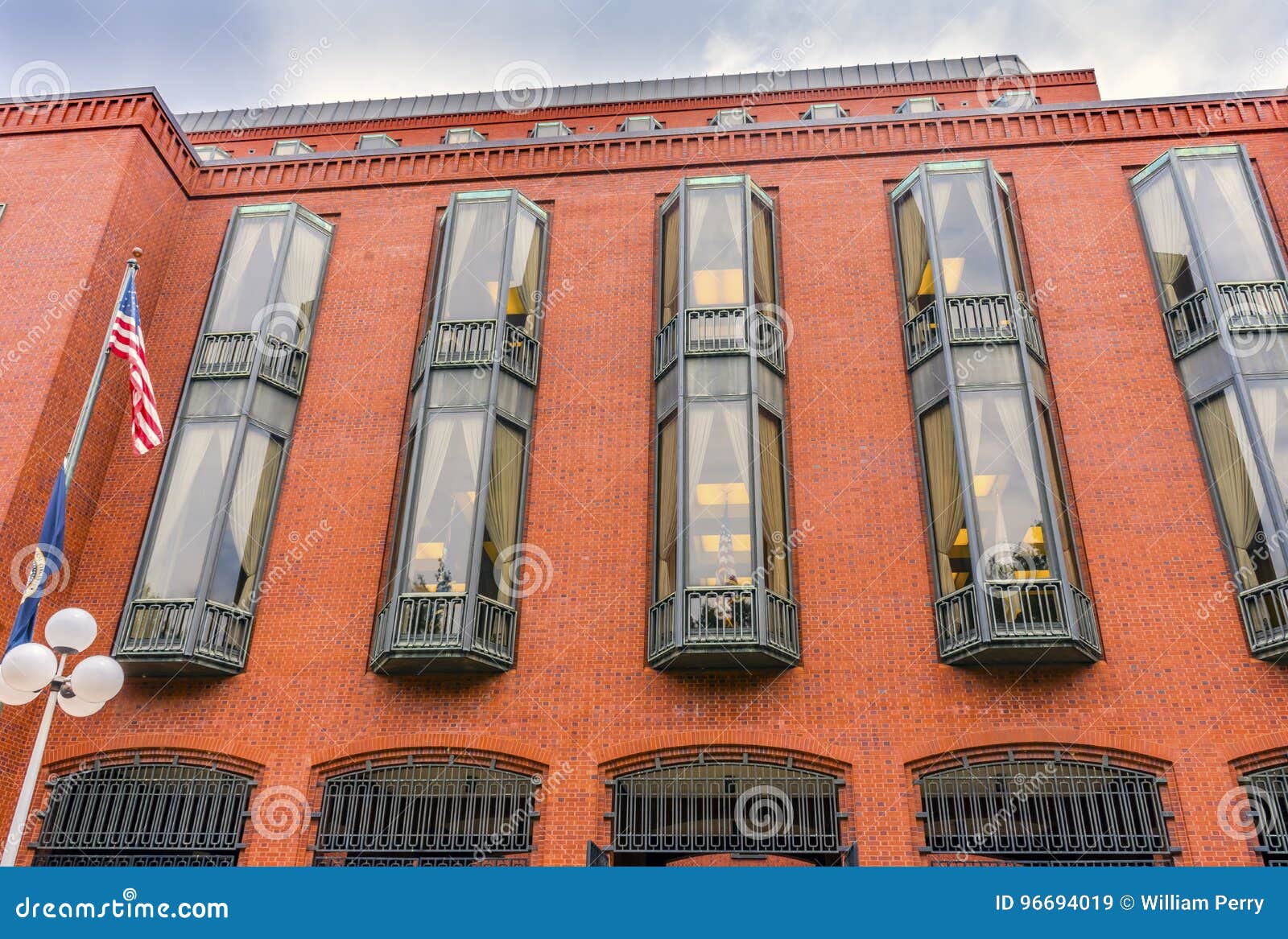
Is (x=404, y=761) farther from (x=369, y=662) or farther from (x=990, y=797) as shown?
(x=990, y=797)

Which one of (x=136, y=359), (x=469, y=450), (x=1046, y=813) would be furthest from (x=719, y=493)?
(x=136, y=359)

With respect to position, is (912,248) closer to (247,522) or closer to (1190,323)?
(1190,323)

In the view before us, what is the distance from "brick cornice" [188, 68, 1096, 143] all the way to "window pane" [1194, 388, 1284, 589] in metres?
18.8

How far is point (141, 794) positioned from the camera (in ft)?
48.0

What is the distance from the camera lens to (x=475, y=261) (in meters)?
18.5

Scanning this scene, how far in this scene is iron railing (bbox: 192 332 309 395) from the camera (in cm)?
1759

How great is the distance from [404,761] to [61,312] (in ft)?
33.2

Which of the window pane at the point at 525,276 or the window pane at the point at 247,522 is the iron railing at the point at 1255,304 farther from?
the window pane at the point at 247,522

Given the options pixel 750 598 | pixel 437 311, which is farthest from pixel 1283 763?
pixel 437 311

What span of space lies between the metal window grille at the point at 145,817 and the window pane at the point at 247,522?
2.78 metres

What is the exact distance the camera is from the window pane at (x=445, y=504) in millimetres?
15250

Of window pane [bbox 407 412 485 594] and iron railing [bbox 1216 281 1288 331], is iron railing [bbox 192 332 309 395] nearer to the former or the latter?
window pane [bbox 407 412 485 594]

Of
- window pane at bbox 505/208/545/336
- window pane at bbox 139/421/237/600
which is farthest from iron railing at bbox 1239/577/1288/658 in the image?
window pane at bbox 139/421/237/600

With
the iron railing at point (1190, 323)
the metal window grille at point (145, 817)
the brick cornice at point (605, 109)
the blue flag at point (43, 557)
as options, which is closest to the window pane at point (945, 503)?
the iron railing at point (1190, 323)
